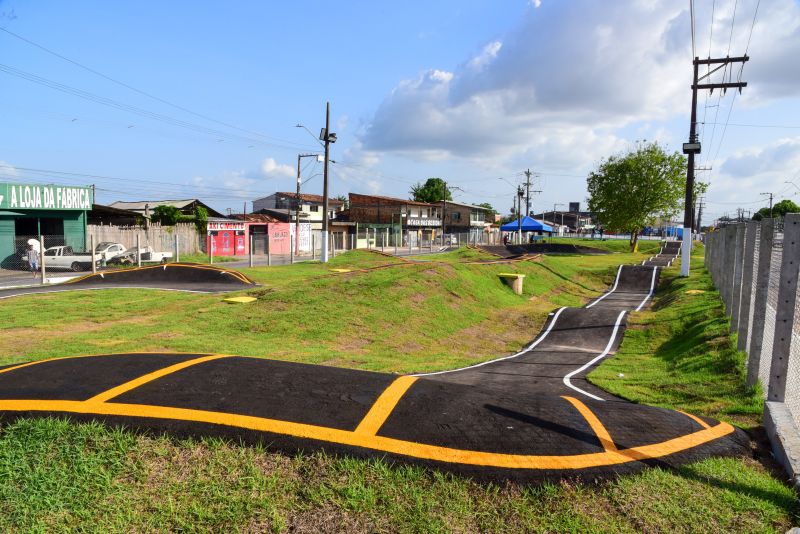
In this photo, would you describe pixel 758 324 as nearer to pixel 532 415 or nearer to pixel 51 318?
pixel 532 415

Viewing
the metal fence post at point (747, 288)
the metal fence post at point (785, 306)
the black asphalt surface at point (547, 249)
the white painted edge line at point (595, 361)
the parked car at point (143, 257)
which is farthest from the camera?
the black asphalt surface at point (547, 249)

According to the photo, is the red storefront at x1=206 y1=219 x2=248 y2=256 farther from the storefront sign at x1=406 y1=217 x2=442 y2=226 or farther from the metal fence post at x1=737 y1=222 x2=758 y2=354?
the metal fence post at x1=737 y1=222 x2=758 y2=354

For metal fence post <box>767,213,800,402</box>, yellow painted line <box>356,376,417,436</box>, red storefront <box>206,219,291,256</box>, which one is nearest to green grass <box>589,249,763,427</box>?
metal fence post <box>767,213,800,402</box>

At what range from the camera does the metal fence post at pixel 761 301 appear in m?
6.70

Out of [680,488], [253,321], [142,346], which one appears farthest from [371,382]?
[253,321]

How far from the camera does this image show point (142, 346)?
10.6 metres

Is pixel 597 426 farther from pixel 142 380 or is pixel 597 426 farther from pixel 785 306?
pixel 142 380

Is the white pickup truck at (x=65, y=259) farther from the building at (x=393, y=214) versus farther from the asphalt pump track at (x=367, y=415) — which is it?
the building at (x=393, y=214)

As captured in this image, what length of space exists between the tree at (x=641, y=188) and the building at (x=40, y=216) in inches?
1869

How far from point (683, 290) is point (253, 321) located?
56.2ft

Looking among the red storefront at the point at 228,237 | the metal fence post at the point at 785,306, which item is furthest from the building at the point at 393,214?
the metal fence post at the point at 785,306

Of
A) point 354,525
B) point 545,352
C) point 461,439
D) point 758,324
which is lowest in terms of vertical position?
point 545,352

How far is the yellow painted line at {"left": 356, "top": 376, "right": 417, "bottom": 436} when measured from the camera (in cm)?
450

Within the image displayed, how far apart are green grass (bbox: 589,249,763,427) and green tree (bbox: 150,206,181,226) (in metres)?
38.6
